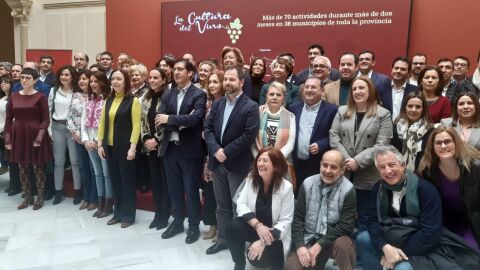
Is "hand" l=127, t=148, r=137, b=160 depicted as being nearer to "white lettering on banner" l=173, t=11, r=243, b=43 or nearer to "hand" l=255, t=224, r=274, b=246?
"hand" l=255, t=224, r=274, b=246

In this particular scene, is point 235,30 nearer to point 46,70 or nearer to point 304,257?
point 46,70

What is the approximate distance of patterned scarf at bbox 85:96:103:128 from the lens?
4.01m

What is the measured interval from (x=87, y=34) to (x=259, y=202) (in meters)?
7.15

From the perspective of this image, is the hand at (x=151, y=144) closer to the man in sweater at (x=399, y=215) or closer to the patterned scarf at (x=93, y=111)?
the patterned scarf at (x=93, y=111)

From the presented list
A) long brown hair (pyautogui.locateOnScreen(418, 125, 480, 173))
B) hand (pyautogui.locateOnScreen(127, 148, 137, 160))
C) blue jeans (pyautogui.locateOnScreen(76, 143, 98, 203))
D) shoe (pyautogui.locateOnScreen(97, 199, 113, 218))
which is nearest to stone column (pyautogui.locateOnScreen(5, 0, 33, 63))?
blue jeans (pyautogui.locateOnScreen(76, 143, 98, 203))

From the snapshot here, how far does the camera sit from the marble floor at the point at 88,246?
125 inches

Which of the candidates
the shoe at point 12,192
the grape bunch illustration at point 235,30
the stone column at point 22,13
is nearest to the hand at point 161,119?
the shoe at point 12,192

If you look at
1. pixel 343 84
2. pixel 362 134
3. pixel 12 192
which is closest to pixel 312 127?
pixel 362 134

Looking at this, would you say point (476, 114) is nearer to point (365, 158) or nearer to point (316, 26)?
point (365, 158)

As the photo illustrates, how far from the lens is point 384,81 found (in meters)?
3.60

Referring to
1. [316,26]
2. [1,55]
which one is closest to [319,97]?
[316,26]

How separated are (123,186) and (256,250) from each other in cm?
167

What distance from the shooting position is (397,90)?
3.63m

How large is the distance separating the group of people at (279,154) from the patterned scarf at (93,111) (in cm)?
2
